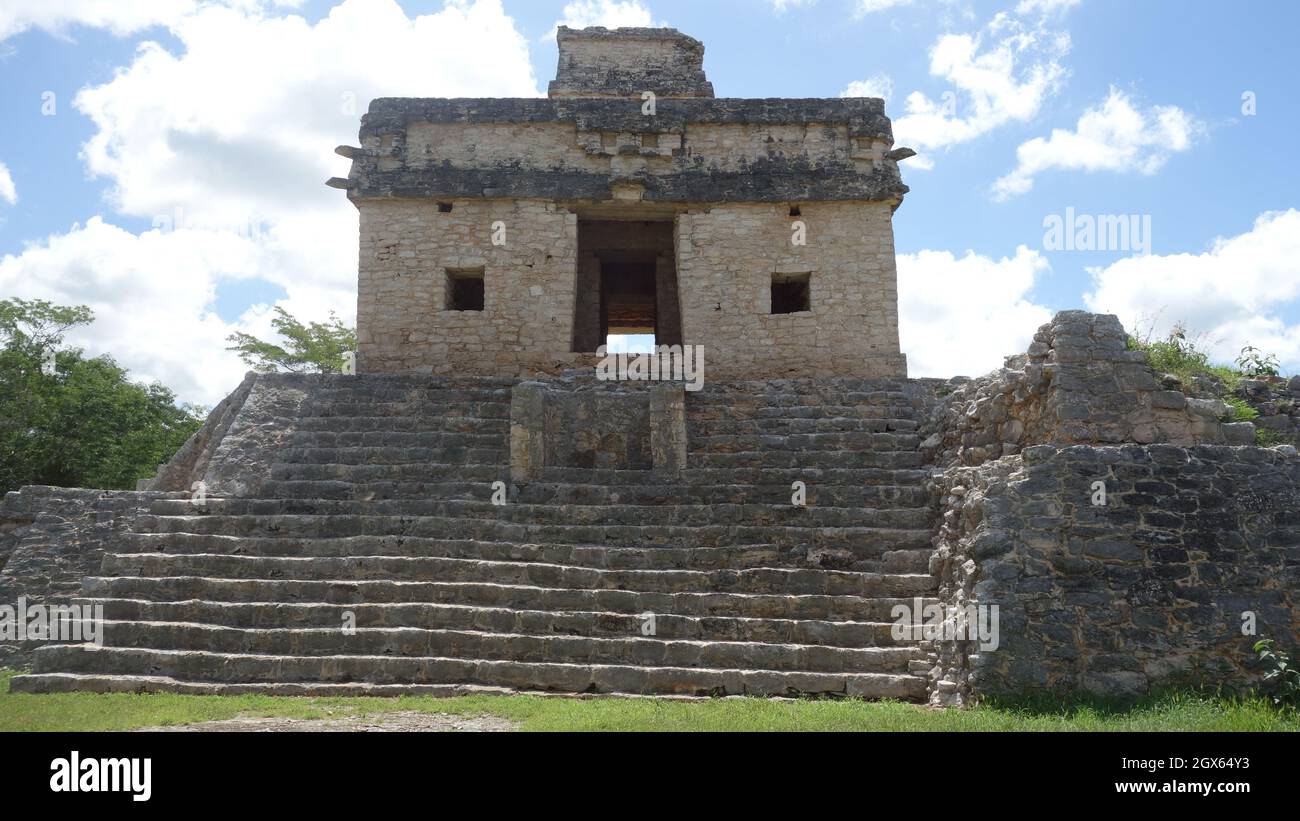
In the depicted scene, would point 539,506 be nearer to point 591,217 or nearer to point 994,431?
point 994,431

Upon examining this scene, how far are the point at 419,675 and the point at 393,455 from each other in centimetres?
373

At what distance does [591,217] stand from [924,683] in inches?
393

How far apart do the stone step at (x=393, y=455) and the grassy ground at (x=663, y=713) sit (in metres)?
3.66

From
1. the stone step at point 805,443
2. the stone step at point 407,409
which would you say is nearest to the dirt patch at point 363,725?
the stone step at point 805,443

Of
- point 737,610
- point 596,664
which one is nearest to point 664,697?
point 596,664

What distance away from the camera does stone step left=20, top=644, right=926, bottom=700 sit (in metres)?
6.35

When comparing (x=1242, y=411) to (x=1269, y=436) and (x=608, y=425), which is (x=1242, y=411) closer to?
(x=1269, y=436)

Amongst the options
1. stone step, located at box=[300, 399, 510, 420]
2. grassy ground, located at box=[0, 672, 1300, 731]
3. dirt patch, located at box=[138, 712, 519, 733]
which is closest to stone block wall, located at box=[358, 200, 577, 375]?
stone step, located at box=[300, 399, 510, 420]

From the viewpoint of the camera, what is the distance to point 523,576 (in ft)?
24.8

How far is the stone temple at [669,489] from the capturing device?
20.6 ft

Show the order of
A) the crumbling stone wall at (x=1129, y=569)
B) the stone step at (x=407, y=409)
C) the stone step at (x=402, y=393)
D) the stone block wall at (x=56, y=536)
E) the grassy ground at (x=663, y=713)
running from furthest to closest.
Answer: the stone step at (x=402, y=393), the stone step at (x=407, y=409), the stone block wall at (x=56, y=536), the crumbling stone wall at (x=1129, y=569), the grassy ground at (x=663, y=713)

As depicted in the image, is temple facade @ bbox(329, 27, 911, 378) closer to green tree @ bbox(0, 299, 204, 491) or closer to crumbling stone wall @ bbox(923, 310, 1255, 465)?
crumbling stone wall @ bbox(923, 310, 1255, 465)

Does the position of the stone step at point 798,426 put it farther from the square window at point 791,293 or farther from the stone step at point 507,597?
the square window at point 791,293

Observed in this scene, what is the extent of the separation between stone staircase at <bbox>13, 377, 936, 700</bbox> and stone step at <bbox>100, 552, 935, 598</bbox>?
0.02m
